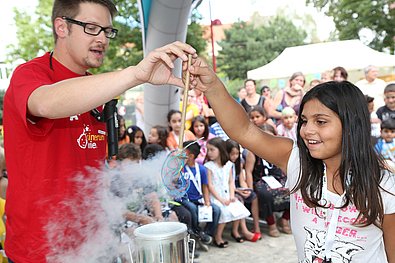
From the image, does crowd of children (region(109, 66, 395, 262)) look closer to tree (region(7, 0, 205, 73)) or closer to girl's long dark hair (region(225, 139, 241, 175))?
girl's long dark hair (region(225, 139, 241, 175))

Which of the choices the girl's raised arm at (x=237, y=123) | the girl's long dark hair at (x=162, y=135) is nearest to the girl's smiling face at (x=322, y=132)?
the girl's raised arm at (x=237, y=123)

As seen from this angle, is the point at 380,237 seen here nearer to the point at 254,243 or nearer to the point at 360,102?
the point at 360,102

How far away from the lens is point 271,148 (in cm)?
177

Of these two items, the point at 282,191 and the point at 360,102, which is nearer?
the point at 360,102

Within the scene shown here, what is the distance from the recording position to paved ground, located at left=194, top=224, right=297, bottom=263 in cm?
415

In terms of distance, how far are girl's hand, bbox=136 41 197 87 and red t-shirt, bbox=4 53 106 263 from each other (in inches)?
15.3

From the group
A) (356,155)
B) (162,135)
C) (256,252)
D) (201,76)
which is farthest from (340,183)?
(162,135)

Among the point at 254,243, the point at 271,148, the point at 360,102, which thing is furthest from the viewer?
the point at 254,243

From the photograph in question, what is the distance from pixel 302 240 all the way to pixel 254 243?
310cm

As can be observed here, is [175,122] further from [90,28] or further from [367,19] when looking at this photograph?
[367,19]

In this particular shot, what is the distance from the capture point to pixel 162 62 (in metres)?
1.45

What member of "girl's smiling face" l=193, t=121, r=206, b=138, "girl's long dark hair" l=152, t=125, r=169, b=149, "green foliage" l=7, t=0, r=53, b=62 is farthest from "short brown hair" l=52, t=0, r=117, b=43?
"green foliage" l=7, t=0, r=53, b=62

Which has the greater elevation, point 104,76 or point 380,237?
point 104,76

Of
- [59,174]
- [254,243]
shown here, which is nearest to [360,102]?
[59,174]
